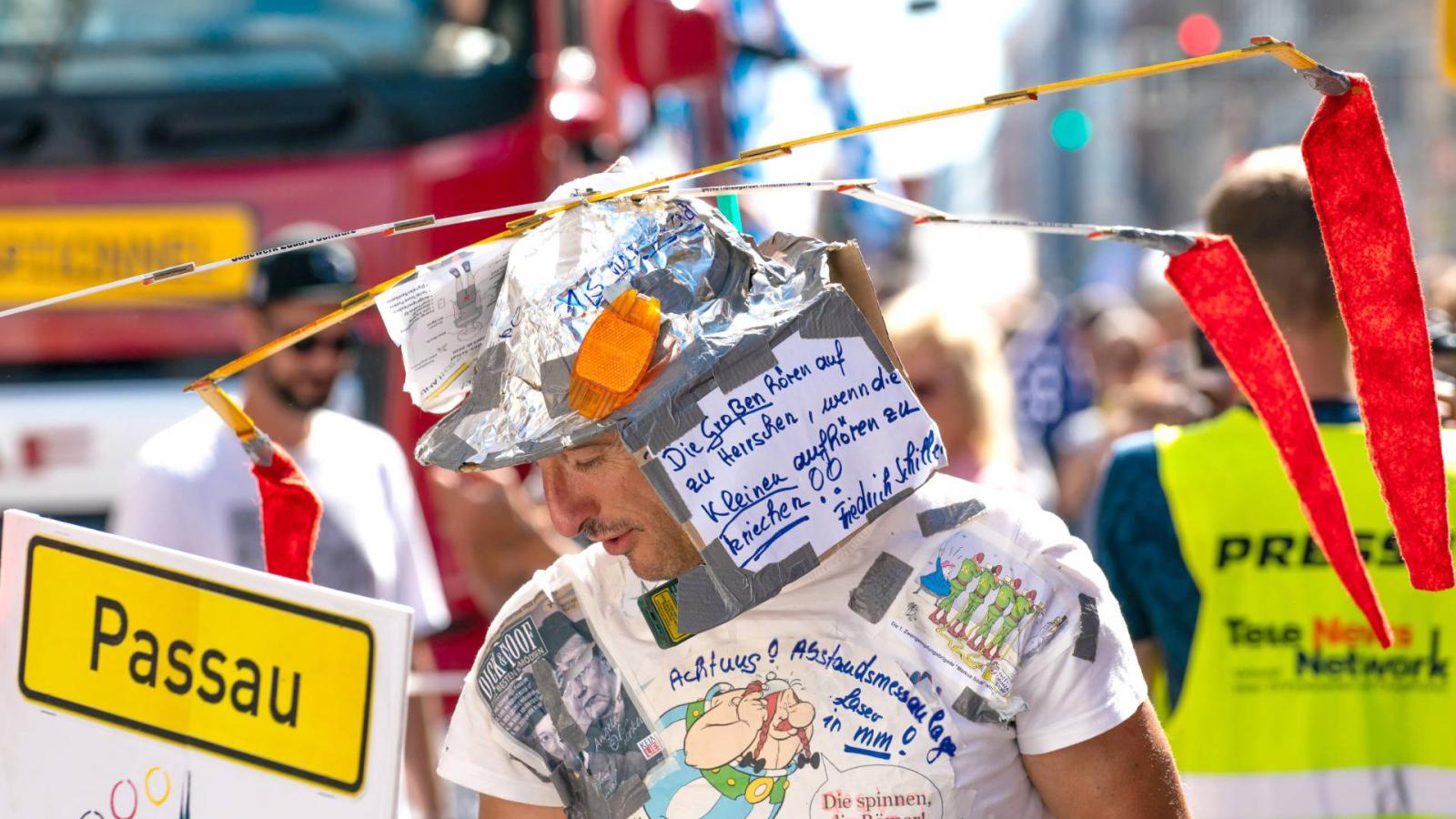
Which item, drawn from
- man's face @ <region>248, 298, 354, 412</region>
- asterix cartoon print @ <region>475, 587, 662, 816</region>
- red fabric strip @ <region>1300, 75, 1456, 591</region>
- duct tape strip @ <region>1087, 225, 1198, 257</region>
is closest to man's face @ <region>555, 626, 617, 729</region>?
asterix cartoon print @ <region>475, 587, 662, 816</region>

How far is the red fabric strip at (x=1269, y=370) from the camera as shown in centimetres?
206

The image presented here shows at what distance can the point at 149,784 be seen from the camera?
2.01 m

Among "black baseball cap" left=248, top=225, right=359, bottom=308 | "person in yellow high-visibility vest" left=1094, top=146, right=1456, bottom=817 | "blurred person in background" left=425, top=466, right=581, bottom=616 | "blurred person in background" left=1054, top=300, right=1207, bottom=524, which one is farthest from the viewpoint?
"blurred person in background" left=1054, top=300, right=1207, bottom=524

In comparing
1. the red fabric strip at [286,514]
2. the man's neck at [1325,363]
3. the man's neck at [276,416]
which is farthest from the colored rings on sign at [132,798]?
the man's neck at [276,416]

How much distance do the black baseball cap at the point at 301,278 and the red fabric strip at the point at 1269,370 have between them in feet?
8.57

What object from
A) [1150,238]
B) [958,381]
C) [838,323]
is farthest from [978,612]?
[958,381]

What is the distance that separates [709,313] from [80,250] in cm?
389

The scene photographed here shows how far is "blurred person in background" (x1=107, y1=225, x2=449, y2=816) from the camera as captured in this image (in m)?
3.97

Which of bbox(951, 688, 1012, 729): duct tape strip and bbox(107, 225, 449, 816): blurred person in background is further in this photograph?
bbox(107, 225, 449, 816): blurred person in background

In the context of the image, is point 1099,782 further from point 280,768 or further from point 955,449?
point 955,449

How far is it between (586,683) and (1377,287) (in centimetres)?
94

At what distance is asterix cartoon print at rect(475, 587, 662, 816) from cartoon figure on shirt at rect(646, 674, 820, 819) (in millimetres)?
38

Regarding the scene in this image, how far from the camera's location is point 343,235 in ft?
6.34

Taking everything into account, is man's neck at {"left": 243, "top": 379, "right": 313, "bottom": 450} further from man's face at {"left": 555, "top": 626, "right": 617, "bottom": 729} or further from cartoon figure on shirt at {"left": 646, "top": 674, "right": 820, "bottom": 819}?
cartoon figure on shirt at {"left": 646, "top": 674, "right": 820, "bottom": 819}
